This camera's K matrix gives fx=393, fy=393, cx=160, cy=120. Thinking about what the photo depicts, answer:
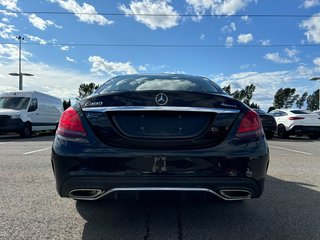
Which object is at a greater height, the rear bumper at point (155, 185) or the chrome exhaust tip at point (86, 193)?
the rear bumper at point (155, 185)

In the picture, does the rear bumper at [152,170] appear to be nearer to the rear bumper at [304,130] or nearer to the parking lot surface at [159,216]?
the parking lot surface at [159,216]

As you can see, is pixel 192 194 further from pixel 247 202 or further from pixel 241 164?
pixel 247 202

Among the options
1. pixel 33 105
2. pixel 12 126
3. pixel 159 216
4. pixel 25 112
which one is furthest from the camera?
pixel 33 105

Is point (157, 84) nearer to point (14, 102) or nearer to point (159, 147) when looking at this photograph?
point (159, 147)

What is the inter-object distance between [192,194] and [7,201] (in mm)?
2417

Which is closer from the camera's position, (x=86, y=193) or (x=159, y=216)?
(x=86, y=193)

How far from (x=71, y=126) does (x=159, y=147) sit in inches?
31.1

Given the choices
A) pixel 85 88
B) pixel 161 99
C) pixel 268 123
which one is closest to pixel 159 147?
pixel 161 99

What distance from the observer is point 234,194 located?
132 inches

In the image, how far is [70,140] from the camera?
3.34m

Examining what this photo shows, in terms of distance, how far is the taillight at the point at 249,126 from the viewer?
3368 mm

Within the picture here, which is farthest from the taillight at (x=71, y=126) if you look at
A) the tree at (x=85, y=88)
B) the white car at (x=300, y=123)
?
the tree at (x=85, y=88)

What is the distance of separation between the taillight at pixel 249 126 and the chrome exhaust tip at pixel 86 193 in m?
1.28

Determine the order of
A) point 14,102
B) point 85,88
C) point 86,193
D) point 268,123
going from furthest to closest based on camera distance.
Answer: point 85,88, point 14,102, point 268,123, point 86,193
